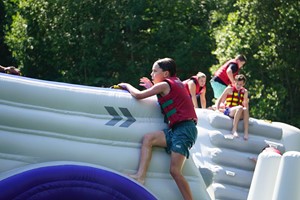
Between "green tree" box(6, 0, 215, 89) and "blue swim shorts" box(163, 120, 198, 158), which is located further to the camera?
"green tree" box(6, 0, 215, 89)

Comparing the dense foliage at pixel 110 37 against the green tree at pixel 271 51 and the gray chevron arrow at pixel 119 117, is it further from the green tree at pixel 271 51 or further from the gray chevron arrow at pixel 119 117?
the gray chevron arrow at pixel 119 117

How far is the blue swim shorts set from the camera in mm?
4465

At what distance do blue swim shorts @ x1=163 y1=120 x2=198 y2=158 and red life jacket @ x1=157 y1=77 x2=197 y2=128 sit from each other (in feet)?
0.12

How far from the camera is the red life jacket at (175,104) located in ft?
15.0

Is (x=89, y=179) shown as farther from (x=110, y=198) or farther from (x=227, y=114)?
(x=227, y=114)

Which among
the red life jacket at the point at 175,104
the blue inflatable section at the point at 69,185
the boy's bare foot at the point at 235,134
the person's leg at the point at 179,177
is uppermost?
the red life jacket at the point at 175,104

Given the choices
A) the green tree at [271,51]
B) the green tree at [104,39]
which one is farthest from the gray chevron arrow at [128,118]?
the green tree at [104,39]

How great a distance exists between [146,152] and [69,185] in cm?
57

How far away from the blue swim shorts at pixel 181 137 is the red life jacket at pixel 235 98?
381 centimetres

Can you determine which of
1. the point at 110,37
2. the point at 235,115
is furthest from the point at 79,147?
the point at 110,37

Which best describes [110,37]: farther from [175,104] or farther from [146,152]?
[146,152]

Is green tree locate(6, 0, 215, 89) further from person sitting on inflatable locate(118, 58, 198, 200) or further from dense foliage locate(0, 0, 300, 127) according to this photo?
person sitting on inflatable locate(118, 58, 198, 200)

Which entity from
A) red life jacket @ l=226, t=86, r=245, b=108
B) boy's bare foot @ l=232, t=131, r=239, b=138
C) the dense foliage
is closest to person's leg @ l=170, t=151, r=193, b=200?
boy's bare foot @ l=232, t=131, r=239, b=138

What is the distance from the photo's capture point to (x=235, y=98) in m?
8.42
